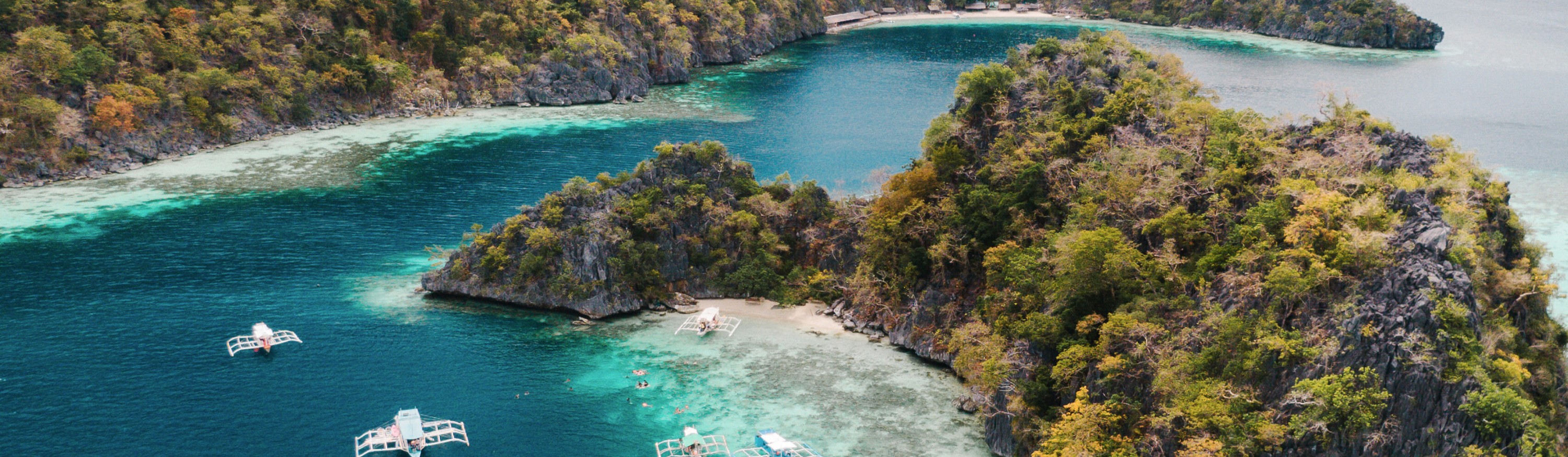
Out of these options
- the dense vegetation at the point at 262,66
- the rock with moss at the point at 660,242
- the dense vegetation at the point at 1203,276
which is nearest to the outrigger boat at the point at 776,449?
the dense vegetation at the point at 1203,276

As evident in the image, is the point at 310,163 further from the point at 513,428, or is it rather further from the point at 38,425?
the point at 513,428

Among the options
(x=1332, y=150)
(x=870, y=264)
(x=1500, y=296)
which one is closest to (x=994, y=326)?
(x=870, y=264)

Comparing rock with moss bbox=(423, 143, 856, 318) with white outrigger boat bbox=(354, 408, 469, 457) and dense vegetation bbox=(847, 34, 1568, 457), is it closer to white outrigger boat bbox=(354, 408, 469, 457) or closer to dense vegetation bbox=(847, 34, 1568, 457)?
dense vegetation bbox=(847, 34, 1568, 457)

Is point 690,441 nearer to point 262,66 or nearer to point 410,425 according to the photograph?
point 410,425

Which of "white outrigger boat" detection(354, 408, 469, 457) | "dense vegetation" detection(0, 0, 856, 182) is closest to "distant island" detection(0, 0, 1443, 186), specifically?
"dense vegetation" detection(0, 0, 856, 182)

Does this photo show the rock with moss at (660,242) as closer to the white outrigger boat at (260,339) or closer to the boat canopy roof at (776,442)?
the white outrigger boat at (260,339)
